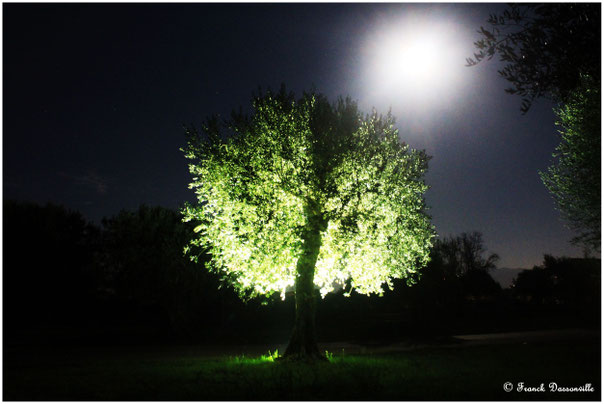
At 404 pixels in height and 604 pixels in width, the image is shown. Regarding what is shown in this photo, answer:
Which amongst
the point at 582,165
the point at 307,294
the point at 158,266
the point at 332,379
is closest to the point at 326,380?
the point at 332,379

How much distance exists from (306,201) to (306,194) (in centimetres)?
39

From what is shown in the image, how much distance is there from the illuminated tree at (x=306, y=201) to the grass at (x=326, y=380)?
4796 millimetres

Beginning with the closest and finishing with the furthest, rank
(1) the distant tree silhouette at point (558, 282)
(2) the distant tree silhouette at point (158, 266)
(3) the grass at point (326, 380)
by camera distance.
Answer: (3) the grass at point (326, 380)
(2) the distant tree silhouette at point (158, 266)
(1) the distant tree silhouette at point (558, 282)

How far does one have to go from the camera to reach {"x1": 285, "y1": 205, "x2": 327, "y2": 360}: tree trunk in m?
22.0

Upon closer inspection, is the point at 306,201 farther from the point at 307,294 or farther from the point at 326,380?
the point at 326,380

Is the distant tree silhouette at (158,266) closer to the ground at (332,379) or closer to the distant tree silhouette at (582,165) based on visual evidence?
the ground at (332,379)

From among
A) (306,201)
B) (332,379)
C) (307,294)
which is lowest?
(332,379)

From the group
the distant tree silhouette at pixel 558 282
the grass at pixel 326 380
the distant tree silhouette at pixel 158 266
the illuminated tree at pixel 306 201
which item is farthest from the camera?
the distant tree silhouette at pixel 558 282

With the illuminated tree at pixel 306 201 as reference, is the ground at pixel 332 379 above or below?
below

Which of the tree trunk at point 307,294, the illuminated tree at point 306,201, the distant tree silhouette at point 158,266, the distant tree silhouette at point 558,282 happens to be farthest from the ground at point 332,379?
the distant tree silhouette at point 558,282

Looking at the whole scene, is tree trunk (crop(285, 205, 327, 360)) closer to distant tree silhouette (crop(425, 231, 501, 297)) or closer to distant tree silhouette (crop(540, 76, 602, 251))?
distant tree silhouette (crop(540, 76, 602, 251))

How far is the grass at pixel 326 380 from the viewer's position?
545 inches

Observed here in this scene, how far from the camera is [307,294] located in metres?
23.0

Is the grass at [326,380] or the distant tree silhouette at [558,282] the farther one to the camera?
the distant tree silhouette at [558,282]
